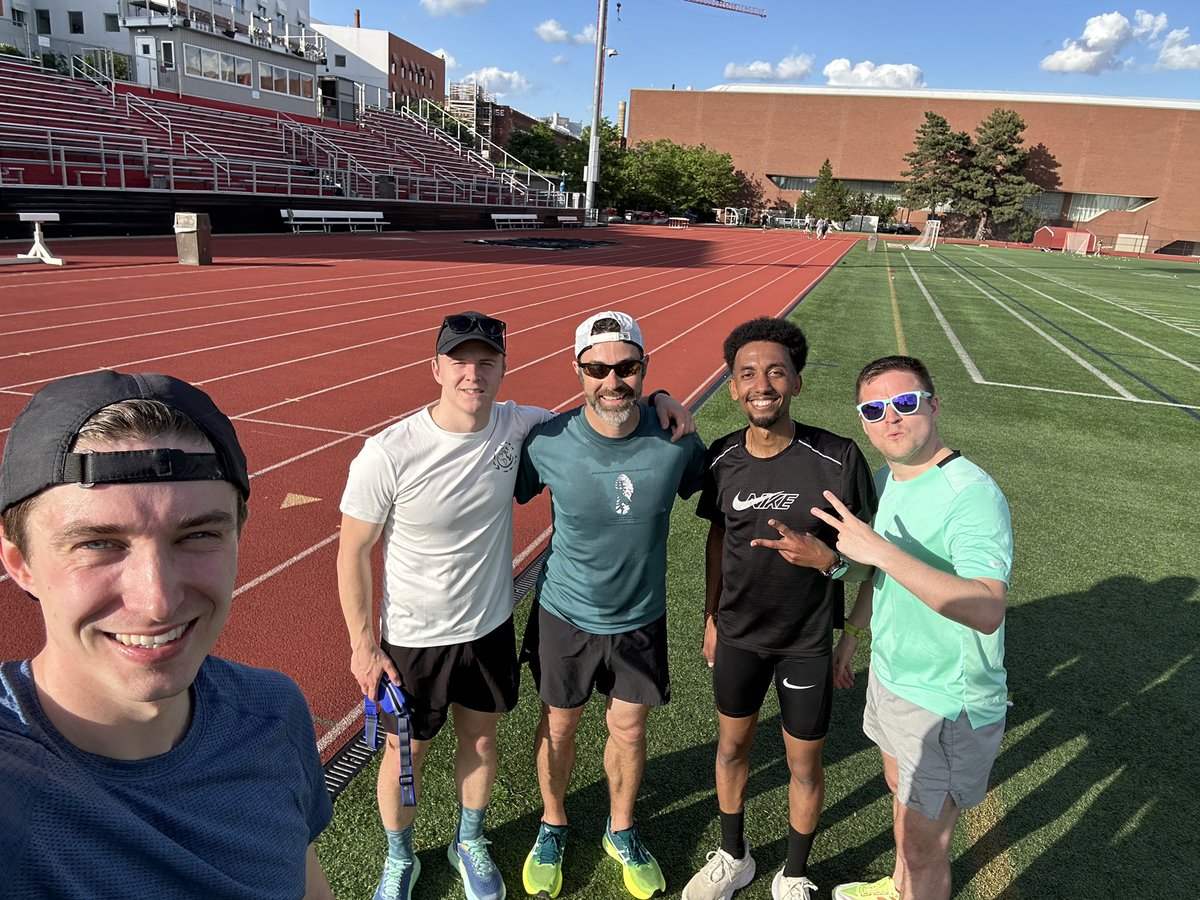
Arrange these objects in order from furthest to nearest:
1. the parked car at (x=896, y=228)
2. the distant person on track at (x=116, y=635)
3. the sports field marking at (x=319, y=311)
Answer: the parked car at (x=896, y=228)
the sports field marking at (x=319, y=311)
the distant person on track at (x=116, y=635)

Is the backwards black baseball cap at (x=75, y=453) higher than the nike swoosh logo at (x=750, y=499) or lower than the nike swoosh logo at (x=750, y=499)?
higher

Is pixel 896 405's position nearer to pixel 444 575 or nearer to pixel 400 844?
pixel 444 575

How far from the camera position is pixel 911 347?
13586 millimetres

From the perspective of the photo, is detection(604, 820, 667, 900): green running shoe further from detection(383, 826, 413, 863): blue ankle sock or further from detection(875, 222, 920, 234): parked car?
detection(875, 222, 920, 234): parked car

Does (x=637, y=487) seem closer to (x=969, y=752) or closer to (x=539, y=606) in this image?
(x=539, y=606)

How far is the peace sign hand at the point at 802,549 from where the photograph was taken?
2.47 meters

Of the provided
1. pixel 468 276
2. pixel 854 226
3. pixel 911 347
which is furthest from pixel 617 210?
pixel 911 347

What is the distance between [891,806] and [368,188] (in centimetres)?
3405

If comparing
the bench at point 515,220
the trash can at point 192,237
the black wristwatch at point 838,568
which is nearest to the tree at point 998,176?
the bench at point 515,220

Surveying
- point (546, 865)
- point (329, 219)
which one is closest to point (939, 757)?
point (546, 865)

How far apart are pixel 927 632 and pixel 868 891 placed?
106cm

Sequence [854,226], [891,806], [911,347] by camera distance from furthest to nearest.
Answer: [854,226], [911,347], [891,806]

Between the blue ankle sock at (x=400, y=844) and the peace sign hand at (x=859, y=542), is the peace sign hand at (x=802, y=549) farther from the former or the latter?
the blue ankle sock at (x=400, y=844)

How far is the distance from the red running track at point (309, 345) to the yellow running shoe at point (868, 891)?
208 cm
